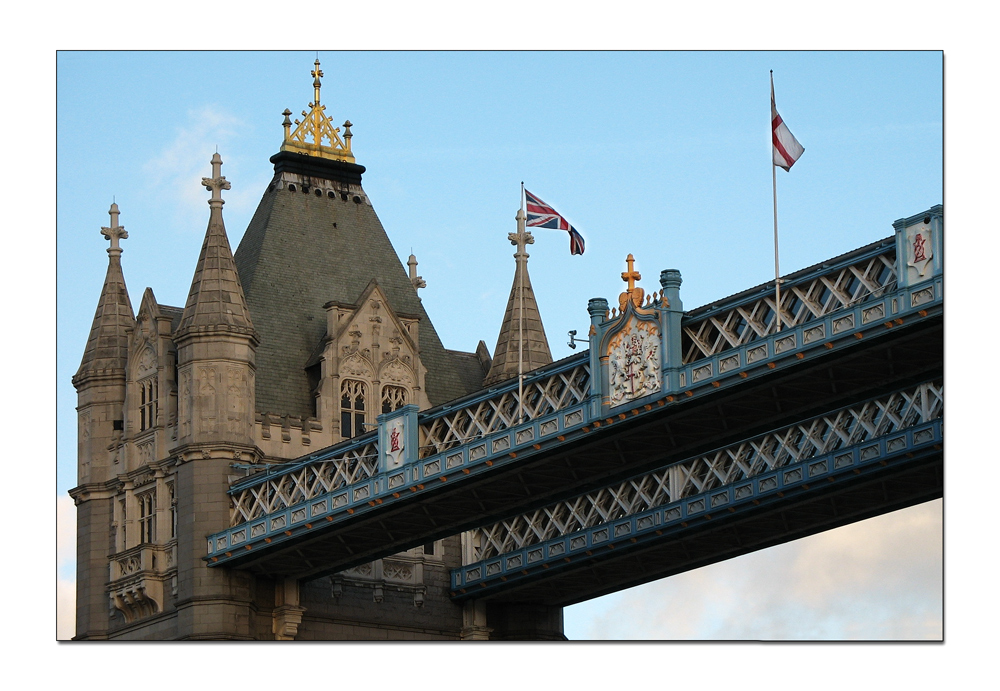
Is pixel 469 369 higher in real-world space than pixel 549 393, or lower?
higher

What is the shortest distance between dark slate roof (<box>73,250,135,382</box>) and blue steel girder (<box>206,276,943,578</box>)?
429 inches

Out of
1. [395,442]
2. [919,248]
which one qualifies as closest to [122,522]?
[395,442]

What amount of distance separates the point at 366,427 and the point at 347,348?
3.07 meters

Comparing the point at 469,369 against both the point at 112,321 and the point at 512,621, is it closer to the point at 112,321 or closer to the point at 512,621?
the point at 512,621

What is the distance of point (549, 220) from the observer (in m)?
70.8

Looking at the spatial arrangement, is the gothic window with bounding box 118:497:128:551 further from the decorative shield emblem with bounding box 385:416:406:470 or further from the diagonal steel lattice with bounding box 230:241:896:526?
the decorative shield emblem with bounding box 385:416:406:470

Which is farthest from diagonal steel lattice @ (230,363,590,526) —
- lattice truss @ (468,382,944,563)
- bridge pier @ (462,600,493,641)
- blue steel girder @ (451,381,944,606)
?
bridge pier @ (462,600,493,641)

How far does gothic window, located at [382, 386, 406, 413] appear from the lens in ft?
305

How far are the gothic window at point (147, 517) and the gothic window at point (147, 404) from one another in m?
2.68

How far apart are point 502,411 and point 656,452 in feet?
16.6

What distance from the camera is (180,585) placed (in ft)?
274

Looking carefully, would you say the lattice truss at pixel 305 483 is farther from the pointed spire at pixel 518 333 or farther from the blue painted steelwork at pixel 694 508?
the pointed spire at pixel 518 333
